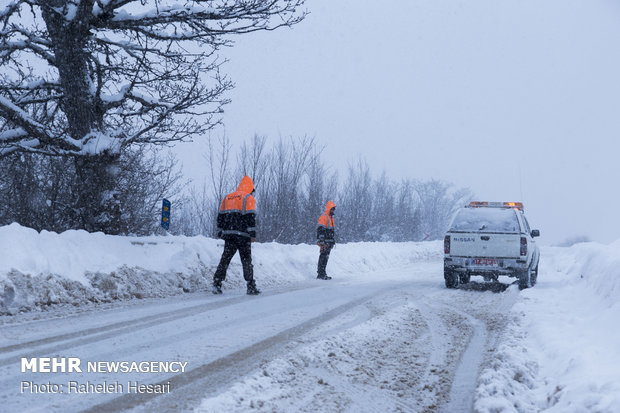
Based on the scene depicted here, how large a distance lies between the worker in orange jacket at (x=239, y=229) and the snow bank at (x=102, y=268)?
1.05 m

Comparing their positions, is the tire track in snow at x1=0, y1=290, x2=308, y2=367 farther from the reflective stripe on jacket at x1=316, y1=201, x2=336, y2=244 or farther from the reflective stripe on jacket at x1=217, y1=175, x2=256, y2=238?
the reflective stripe on jacket at x1=316, y1=201, x2=336, y2=244

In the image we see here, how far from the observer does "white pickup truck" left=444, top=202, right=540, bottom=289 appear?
1211cm

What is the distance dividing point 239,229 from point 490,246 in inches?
231

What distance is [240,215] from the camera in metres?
10.2

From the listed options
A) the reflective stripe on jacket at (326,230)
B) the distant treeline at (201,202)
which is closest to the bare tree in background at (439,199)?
the distant treeline at (201,202)

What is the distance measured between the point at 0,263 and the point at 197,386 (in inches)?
189

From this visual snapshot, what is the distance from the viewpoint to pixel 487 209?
43.2 ft

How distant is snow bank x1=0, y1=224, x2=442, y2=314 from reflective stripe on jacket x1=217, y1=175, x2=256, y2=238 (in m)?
1.43

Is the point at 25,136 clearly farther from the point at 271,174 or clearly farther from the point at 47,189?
the point at 271,174

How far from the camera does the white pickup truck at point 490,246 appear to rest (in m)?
12.1

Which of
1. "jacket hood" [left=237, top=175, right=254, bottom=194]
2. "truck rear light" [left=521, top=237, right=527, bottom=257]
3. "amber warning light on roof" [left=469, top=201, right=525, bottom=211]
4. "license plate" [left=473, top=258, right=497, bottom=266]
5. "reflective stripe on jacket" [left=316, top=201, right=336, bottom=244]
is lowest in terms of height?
"license plate" [left=473, top=258, right=497, bottom=266]

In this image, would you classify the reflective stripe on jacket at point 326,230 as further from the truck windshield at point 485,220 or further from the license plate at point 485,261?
the license plate at point 485,261

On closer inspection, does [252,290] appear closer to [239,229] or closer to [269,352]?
[239,229]

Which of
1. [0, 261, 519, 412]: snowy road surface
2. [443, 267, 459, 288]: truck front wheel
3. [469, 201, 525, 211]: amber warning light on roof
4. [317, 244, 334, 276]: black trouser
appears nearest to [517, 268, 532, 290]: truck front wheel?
[443, 267, 459, 288]: truck front wheel
